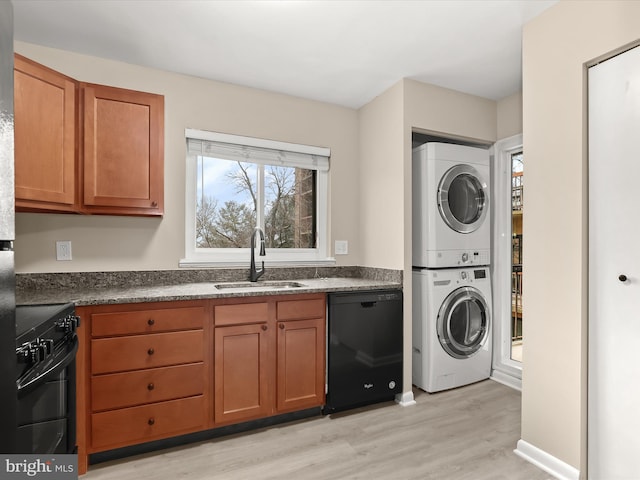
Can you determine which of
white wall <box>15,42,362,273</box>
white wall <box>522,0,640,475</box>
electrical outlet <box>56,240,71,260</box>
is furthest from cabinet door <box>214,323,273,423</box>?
white wall <box>522,0,640,475</box>

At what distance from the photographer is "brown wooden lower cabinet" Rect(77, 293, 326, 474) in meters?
1.91

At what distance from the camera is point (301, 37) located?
2.22 m

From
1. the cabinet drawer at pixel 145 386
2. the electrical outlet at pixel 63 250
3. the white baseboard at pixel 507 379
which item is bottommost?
the white baseboard at pixel 507 379

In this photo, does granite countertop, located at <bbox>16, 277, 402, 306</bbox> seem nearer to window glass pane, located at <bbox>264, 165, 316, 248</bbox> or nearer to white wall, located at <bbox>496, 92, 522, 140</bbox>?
window glass pane, located at <bbox>264, 165, 316, 248</bbox>

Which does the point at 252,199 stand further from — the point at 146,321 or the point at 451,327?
the point at 451,327

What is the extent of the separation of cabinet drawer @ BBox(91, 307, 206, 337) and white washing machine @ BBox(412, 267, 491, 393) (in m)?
1.76

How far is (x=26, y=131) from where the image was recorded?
72.7 inches

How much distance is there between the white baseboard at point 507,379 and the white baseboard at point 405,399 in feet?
3.07

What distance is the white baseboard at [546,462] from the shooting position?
5.85 ft

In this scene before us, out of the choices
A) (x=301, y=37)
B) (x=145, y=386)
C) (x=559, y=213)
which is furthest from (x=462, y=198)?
(x=145, y=386)

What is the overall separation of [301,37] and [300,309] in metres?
1.76

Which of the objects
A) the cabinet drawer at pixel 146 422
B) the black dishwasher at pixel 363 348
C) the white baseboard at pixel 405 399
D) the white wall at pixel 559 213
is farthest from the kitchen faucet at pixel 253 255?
the white wall at pixel 559 213

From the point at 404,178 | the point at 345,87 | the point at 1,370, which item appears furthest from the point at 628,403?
the point at 345,87

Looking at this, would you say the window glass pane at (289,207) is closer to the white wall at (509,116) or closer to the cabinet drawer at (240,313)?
the cabinet drawer at (240,313)
